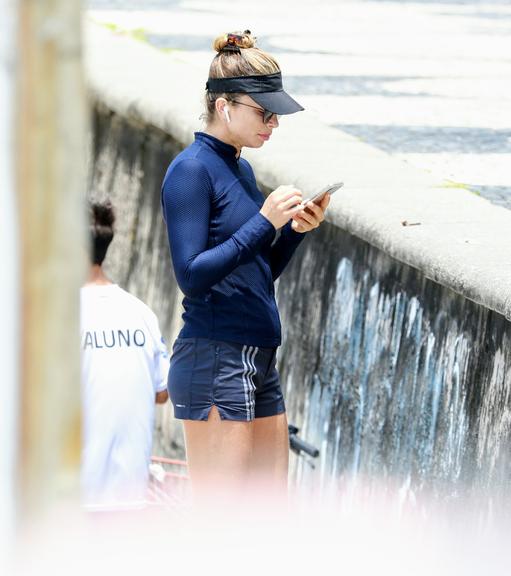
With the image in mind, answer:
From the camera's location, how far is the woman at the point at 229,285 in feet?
11.8

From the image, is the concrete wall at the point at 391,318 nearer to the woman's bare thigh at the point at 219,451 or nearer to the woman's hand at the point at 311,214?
the woman's hand at the point at 311,214

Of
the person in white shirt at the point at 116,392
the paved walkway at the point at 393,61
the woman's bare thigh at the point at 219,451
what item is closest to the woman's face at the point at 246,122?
the person in white shirt at the point at 116,392

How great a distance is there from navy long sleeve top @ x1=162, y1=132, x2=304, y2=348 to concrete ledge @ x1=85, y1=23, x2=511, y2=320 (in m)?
0.52

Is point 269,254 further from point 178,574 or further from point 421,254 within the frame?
point 178,574

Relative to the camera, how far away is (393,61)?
8578 millimetres

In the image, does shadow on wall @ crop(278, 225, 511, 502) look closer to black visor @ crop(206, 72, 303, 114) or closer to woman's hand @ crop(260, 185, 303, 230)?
woman's hand @ crop(260, 185, 303, 230)

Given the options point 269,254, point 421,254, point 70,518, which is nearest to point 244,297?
point 269,254

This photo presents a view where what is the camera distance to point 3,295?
126 centimetres

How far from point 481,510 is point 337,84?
4.19 metres

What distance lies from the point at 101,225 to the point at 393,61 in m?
4.86

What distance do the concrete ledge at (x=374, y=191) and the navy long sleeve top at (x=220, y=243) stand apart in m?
0.52

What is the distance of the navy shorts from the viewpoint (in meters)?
3.66

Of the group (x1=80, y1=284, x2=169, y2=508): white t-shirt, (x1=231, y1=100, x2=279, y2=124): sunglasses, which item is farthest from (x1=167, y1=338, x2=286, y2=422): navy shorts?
(x1=231, y1=100, x2=279, y2=124): sunglasses

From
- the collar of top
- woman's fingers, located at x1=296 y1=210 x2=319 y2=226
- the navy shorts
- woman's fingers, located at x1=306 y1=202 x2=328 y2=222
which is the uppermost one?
the collar of top
